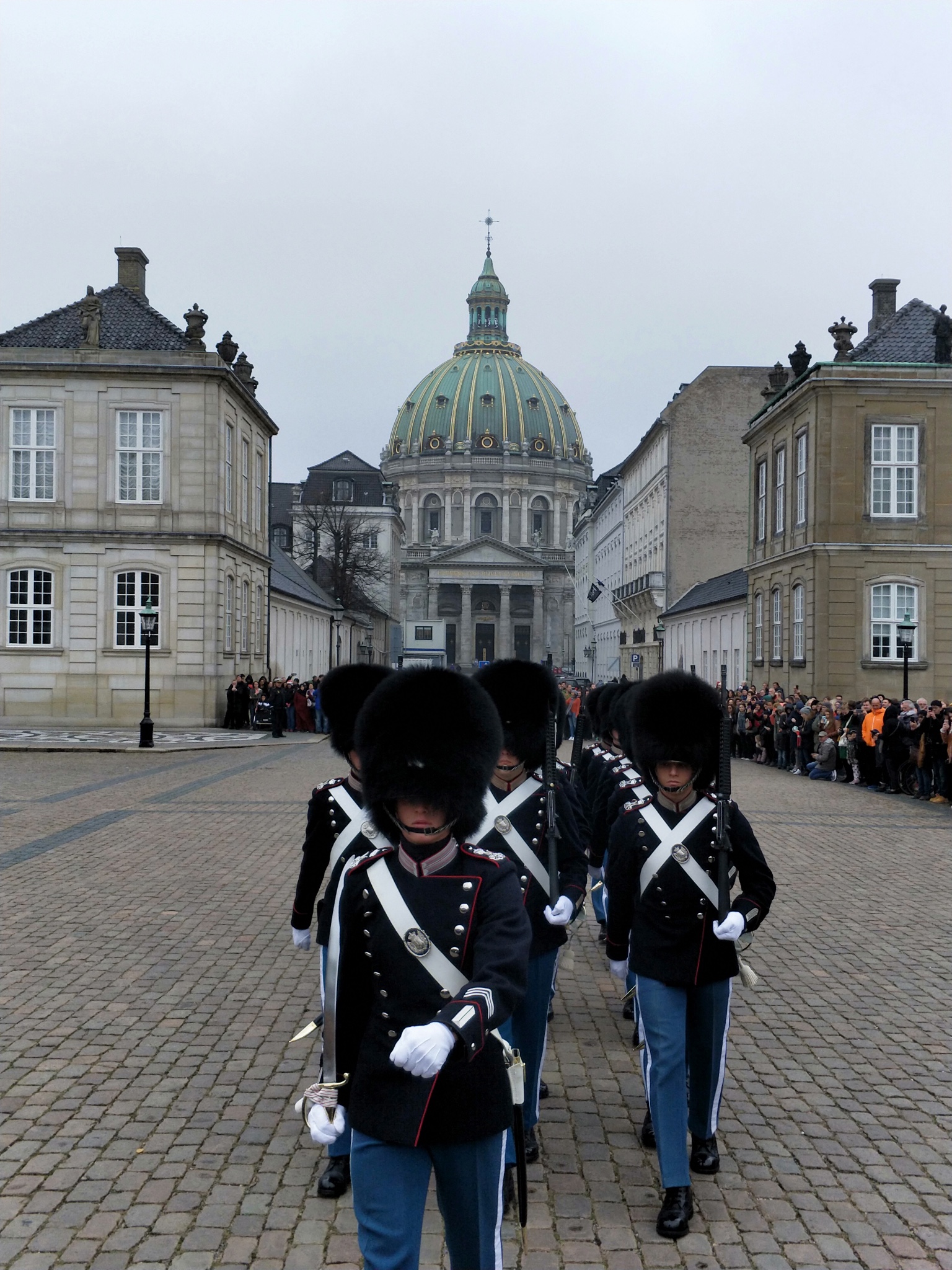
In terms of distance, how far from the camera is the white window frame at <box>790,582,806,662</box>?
34.5m

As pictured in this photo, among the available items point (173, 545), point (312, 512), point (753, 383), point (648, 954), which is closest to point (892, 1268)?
point (648, 954)

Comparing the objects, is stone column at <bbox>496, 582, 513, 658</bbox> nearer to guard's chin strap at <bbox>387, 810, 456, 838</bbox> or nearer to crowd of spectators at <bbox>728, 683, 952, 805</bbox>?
crowd of spectators at <bbox>728, 683, 952, 805</bbox>

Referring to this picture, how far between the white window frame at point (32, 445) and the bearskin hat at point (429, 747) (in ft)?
113

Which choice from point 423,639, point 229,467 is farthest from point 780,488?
point 423,639

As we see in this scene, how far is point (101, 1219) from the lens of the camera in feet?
15.3

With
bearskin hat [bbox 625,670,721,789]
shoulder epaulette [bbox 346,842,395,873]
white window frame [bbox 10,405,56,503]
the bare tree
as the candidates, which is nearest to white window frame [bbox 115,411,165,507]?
white window frame [bbox 10,405,56,503]

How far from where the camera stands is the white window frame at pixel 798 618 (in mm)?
34531

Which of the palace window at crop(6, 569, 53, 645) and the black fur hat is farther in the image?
the palace window at crop(6, 569, 53, 645)

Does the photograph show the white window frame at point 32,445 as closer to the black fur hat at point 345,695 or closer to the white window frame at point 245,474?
the white window frame at point 245,474

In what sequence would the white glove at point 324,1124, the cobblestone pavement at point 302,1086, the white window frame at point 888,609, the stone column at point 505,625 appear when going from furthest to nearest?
1. the stone column at point 505,625
2. the white window frame at point 888,609
3. the cobblestone pavement at point 302,1086
4. the white glove at point 324,1124

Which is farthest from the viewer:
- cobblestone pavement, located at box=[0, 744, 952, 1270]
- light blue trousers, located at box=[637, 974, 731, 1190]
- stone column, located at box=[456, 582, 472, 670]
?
stone column, located at box=[456, 582, 472, 670]

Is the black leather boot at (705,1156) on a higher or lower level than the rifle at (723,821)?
lower

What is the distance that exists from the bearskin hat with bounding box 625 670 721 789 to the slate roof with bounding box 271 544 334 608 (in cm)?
4137

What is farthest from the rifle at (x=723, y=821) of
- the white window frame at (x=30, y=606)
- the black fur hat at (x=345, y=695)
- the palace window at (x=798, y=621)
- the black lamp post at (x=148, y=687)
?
the white window frame at (x=30, y=606)
